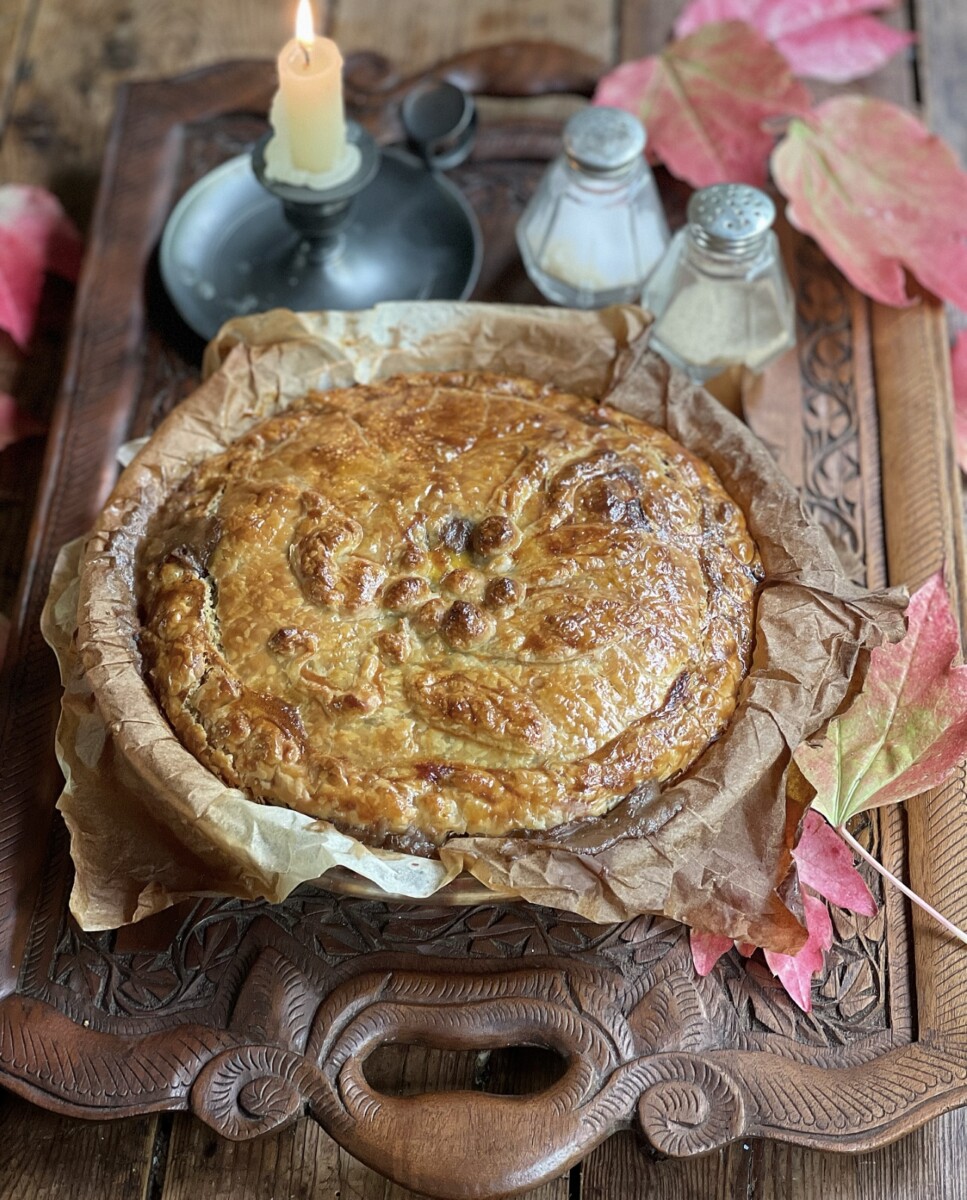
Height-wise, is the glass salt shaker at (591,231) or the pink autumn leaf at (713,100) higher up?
the pink autumn leaf at (713,100)

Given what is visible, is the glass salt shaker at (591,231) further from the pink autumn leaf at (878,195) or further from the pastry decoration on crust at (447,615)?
the pastry decoration on crust at (447,615)

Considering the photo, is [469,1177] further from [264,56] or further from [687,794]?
[264,56]

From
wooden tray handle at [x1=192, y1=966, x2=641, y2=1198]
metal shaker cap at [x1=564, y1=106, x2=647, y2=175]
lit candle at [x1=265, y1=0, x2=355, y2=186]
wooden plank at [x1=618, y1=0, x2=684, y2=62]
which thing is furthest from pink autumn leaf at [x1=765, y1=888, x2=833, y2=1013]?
wooden plank at [x1=618, y1=0, x2=684, y2=62]

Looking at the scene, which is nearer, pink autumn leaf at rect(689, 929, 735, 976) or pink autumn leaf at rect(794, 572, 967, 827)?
pink autumn leaf at rect(689, 929, 735, 976)

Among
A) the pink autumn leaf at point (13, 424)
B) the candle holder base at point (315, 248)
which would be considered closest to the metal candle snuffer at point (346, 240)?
the candle holder base at point (315, 248)

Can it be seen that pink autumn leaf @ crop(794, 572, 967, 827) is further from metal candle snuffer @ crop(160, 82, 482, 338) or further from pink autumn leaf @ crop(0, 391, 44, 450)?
pink autumn leaf @ crop(0, 391, 44, 450)

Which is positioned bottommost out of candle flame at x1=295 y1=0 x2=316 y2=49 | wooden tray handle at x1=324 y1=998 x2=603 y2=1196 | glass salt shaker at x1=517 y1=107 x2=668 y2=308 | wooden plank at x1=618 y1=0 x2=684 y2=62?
wooden tray handle at x1=324 y1=998 x2=603 y2=1196

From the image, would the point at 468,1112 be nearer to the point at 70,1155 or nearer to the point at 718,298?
the point at 70,1155

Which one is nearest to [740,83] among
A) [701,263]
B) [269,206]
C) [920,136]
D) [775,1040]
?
[920,136]

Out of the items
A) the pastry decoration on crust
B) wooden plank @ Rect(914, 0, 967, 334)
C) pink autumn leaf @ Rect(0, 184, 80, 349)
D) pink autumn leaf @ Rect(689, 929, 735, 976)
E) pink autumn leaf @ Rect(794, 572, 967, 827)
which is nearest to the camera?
the pastry decoration on crust
